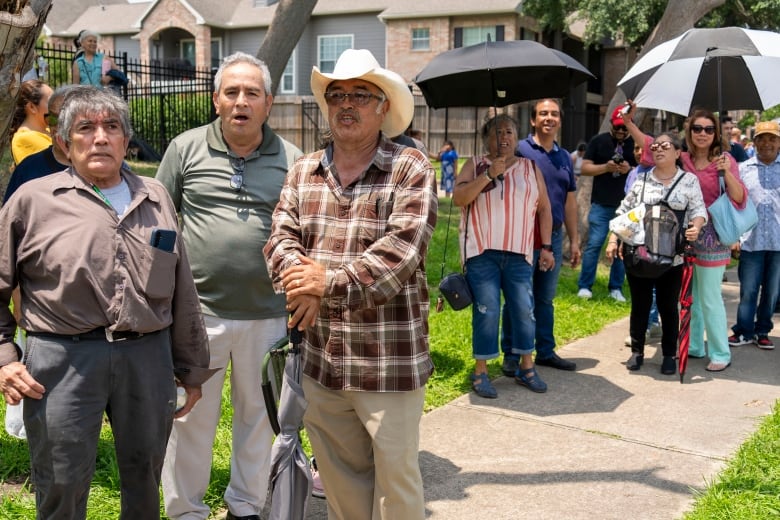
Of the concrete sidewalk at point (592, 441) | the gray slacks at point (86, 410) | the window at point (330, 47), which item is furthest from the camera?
the window at point (330, 47)

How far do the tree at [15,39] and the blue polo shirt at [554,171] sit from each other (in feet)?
12.9

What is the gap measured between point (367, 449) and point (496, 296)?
256cm

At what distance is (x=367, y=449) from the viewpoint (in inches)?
130

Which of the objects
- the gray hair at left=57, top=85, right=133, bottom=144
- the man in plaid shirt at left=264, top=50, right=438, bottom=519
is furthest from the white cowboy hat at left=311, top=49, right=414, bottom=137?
the gray hair at left=57, top=85, right=133, bottom=144

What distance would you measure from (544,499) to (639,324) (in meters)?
2.84

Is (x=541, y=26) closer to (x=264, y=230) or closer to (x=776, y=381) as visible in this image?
(x=776, y=381)

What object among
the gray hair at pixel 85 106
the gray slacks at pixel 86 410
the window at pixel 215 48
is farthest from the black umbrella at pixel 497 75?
the window at pixel 215 48

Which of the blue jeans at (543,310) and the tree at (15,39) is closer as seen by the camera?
the tree at (15,39)

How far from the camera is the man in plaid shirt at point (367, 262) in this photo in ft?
9.62

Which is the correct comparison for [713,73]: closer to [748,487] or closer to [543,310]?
[543,310]

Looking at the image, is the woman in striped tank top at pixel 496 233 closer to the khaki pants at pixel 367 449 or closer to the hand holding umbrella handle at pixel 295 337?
the khaki pants at pixel 367 449

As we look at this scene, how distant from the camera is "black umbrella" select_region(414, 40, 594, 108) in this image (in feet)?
18.3

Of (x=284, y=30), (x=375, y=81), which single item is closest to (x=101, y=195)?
(x=375, y=81)

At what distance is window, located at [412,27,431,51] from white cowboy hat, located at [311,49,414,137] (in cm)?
2832
